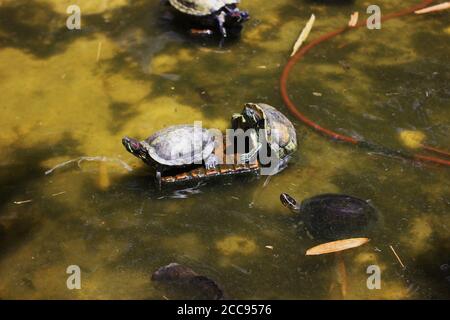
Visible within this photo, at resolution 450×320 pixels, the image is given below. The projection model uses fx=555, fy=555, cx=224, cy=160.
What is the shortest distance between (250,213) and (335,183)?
1022 millimetres

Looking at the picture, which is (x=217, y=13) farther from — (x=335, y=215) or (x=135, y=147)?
(x=335, y=215)

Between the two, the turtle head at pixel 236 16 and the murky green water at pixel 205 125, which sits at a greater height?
the turtle head at pixel 236 16

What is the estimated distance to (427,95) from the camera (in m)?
7.14

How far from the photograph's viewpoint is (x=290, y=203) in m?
5.62

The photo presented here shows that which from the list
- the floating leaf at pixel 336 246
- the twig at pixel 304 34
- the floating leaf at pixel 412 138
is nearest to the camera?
the floating leaf at pixel 336 246

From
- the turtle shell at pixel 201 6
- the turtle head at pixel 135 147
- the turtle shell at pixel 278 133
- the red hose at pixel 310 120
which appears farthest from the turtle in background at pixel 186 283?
the turtle shell at pixel 201 6

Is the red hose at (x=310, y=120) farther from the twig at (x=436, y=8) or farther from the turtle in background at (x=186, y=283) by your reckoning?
the turtle in background at (x=186, y=283)

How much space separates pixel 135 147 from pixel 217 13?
3242 millimetres

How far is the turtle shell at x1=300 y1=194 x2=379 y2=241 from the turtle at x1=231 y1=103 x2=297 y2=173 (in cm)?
67

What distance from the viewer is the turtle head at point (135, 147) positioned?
5840 mm

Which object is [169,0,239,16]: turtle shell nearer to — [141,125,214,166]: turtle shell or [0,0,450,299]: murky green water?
[0,0,450,299]: murky green water

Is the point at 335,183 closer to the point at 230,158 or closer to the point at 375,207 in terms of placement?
the point at 375,207

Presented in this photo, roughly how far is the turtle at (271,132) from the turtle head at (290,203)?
48 cm

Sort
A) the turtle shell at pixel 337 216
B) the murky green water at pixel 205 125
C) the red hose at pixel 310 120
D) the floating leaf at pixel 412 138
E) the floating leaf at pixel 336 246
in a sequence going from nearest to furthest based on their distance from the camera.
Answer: the murky green water at pixel 205 125, the floating leaf at pixel 336 246, the turtle shell at pixel 337 216, the red hose at pixel 310 120, the floating leaf at pixel 412 138
